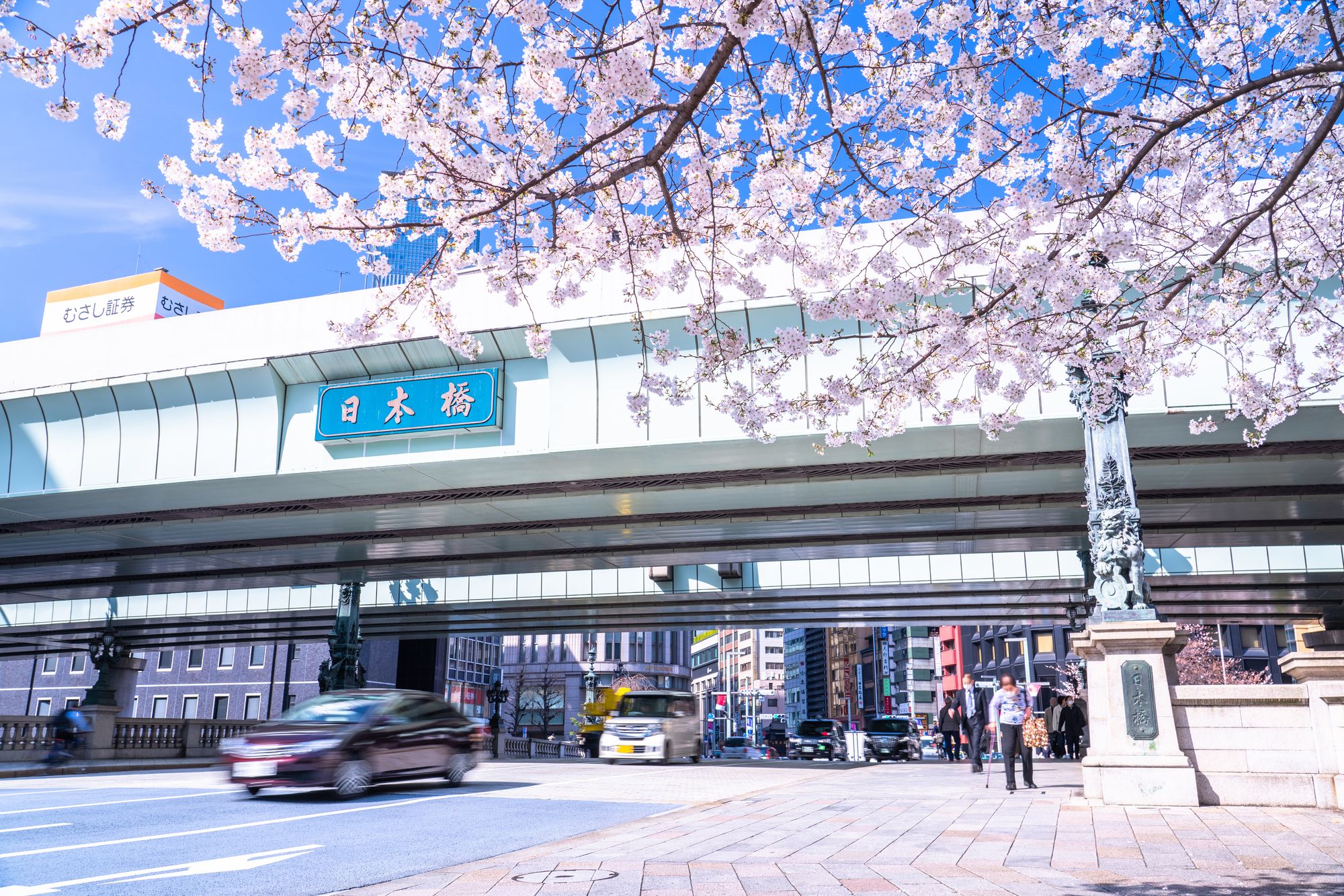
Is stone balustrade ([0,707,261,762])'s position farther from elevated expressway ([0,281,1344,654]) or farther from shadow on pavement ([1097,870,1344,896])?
shadow on pavement ([1097,870,1344,896])

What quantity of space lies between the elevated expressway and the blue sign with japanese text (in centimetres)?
25

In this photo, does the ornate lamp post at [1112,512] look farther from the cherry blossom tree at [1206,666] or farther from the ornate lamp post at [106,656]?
the cherry blossom tree at [1206,666]

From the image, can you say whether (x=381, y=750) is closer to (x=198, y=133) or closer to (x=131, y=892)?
(x=131, y=892)

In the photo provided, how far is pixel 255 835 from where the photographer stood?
8.68 m

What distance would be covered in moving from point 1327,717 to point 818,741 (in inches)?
1103

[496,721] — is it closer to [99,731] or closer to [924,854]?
[99,731]

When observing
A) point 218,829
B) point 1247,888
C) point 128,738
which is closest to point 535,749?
point 128,738

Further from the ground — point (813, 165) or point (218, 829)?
point (813, 165)

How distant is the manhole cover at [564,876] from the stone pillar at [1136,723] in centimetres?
706

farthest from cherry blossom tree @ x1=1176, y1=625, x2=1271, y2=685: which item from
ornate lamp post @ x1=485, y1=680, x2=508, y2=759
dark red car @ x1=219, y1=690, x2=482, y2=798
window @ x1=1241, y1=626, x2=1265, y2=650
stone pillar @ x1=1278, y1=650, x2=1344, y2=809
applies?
dark red car @ x1=219, y1=690, x2=482, y2=798

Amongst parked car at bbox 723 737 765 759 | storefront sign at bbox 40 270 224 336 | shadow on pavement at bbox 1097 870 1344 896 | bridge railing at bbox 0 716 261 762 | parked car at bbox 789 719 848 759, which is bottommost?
parked car at bbox 723 737 765 759

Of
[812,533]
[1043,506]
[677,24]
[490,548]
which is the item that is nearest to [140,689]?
[490,548]

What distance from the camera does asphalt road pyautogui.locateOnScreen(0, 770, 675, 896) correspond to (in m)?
6.39

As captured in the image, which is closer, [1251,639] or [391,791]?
[391,791]
